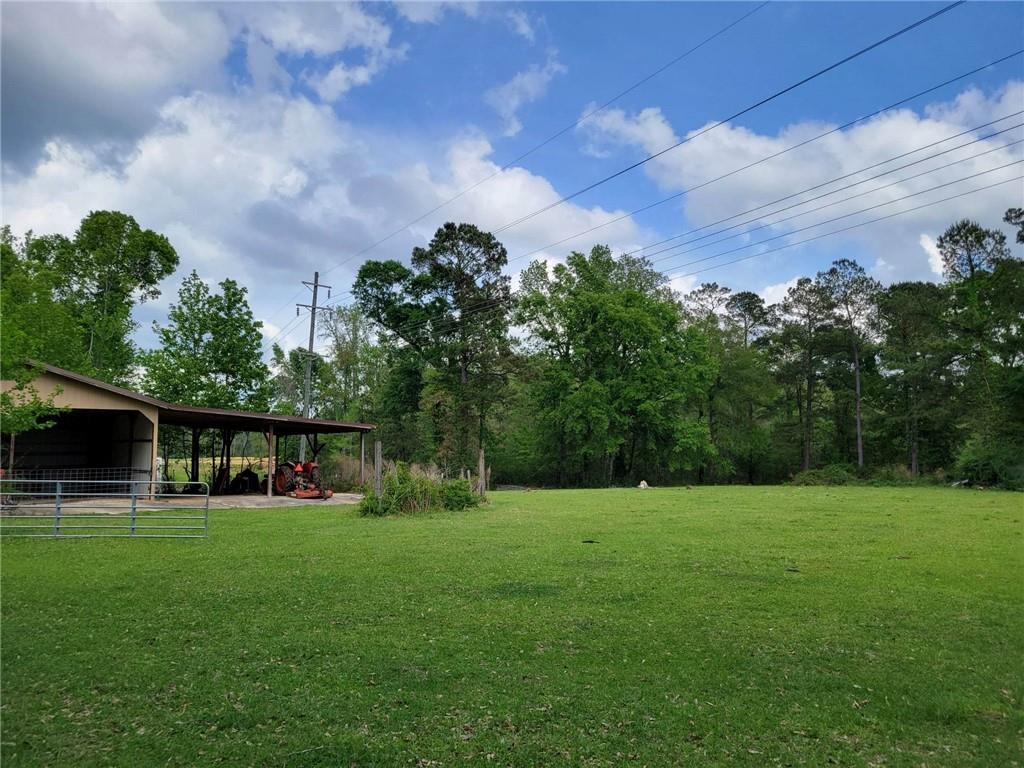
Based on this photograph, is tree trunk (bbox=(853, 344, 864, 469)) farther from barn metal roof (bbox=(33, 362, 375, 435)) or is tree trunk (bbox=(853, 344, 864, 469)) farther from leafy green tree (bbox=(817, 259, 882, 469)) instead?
barn metal roof (bbox=(33, 362, 375, 435))

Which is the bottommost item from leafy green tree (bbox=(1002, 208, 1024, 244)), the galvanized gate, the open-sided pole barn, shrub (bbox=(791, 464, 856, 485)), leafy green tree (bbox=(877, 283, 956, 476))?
shrub (bbox=(791, 464, 856, 485))

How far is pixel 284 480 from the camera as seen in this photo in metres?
24.3

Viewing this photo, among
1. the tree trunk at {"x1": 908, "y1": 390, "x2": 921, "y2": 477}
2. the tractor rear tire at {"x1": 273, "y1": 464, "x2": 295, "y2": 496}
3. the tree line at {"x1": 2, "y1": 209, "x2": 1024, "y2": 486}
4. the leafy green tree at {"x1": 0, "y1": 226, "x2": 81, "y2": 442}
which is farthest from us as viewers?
the tree trunk at {"x1": 908, "y1": 390, "x2": 921, "y2": 477}

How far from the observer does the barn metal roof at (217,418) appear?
1844cm

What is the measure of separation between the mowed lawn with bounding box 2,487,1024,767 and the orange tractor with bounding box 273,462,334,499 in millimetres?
12843

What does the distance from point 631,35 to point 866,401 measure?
38.0 m

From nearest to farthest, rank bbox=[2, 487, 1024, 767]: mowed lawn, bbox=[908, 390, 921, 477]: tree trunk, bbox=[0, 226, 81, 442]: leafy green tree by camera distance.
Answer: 1. bbox=[2, 487, 1024, 767]: mowed lawn
2. bbox=[0, 226, 81, 442]: leafy green tree
3. bbox=[908, 390, 921, 477]: tree trunk

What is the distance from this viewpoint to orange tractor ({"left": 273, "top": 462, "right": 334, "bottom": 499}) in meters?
22.8

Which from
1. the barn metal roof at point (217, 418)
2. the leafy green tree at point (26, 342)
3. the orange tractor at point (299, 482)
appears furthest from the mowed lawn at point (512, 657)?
the orange tractor at point (299, 482)

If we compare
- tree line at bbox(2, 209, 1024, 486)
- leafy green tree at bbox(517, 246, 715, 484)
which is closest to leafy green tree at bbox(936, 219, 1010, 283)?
tree line at bbox(2, 209, 1024, 486)

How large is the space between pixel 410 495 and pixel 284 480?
10026 mm

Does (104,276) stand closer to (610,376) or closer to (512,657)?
(610,376)

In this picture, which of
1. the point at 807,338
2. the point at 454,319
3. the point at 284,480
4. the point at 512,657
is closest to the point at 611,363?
the point at 454,319

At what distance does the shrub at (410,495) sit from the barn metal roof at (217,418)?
6.87 m
